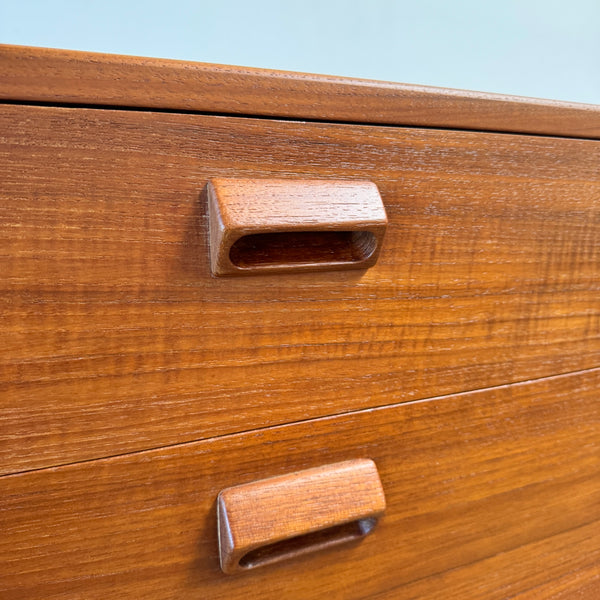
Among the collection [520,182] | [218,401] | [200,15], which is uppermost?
[200,15]

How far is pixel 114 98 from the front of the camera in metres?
0.22

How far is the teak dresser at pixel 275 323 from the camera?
0.23 metres

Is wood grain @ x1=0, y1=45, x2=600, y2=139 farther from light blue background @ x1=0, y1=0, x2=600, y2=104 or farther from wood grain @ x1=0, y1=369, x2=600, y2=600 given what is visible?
light blue background @ x1=0, y1=0, x2=600, y2=104

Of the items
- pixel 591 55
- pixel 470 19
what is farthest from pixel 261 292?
pixel 591 55

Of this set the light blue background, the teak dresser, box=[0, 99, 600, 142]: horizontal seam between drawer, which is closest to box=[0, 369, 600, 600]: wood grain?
the teak dresser

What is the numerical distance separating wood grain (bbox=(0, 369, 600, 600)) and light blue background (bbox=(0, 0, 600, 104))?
39 cm

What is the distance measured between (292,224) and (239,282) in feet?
0.13

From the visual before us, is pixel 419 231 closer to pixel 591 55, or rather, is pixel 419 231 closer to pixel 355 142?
pixel 355 142

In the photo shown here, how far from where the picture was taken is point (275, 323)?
27cm

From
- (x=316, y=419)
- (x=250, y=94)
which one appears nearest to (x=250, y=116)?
(x=250, y=94)

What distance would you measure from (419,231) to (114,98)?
0.56ft

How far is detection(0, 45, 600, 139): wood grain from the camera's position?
0.21 metres

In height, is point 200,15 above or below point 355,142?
above

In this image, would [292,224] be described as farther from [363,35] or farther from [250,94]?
[363,35]
